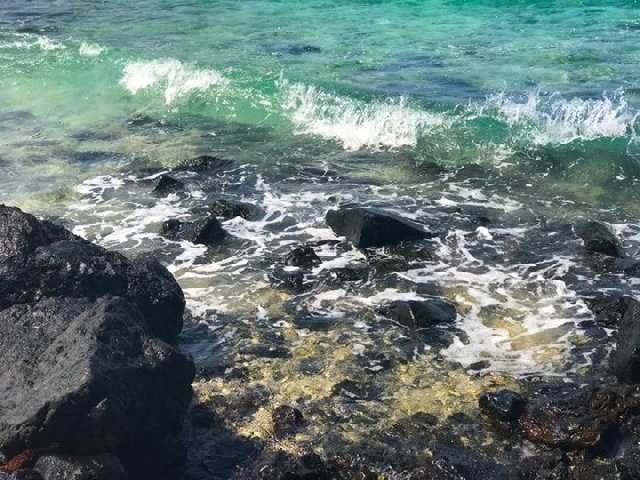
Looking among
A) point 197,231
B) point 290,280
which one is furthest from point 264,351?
point 197,231

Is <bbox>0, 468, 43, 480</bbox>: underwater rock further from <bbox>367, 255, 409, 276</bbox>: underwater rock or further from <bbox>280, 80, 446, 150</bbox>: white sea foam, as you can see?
<bbox>280, 80, 446, 150</bbox>: white sea foam

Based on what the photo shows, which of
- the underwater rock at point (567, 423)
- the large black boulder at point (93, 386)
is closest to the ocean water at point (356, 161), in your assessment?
Result: the underwater rock at point (567, 423)

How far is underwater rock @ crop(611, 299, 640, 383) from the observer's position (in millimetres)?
6664

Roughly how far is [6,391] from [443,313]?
4.72 meters

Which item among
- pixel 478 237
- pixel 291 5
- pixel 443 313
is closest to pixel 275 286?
pixel 443 313

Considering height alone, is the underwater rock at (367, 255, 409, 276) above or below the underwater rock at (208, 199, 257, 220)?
below

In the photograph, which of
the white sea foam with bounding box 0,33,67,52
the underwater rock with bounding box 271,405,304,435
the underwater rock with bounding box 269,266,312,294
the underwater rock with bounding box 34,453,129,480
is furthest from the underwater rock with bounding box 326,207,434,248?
the white sea foam with bounding box 0,33,67,52

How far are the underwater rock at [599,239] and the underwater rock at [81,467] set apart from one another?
707 centimetres

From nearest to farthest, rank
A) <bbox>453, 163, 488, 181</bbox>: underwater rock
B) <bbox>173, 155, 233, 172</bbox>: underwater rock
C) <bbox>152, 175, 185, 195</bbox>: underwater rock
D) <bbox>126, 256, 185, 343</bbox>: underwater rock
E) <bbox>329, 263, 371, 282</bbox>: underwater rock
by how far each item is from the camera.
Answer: <bbox>126, 256, 185, 343</bbox>: underwater rock < <bbox>329, 263, 371, 282</bbox>: underwater rock < <bbox>152, 175, 185, 195</bbox>: underwater rock < <bbox>453, 163, 488, 181</bbox>: underwater rock < <bbox>173, 155, 233, 172</bbox>: underwater rock

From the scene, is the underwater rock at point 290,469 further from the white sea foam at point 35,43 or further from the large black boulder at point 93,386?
the white sea foam at point 35,43

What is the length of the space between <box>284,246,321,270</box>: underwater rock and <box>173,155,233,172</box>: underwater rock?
4611 mm

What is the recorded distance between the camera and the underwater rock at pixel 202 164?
544 inches

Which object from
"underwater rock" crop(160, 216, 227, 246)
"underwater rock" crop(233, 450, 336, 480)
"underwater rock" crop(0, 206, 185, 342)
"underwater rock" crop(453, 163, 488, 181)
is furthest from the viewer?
"underwater rock" crop(453, 163, 488, 181)

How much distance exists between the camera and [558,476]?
5.70 m
